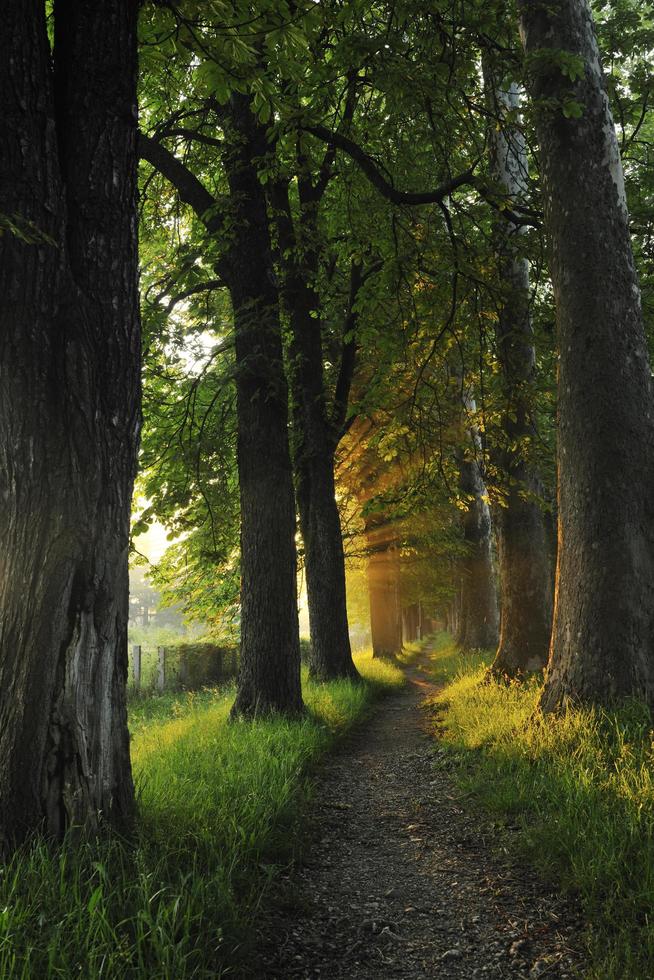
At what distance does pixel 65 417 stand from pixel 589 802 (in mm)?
3747

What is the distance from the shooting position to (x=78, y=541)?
3.36 meters

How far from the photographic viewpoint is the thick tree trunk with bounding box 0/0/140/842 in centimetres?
318

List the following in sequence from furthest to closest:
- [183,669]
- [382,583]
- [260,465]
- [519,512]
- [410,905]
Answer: [382,583]
[183,669]
[519,512]
[260,465]
[410,905]

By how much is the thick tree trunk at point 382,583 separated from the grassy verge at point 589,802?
38.0ft

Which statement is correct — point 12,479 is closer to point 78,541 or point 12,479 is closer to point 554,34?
point 78,541

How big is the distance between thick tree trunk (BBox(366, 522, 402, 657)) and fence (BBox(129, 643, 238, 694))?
4.70m

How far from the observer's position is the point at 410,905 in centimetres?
357

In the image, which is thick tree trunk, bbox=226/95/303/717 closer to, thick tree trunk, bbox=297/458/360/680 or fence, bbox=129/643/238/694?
thick tree trunk, bbox=297/458/360/680

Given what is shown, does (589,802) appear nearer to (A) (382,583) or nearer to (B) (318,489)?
(B) (318,489)

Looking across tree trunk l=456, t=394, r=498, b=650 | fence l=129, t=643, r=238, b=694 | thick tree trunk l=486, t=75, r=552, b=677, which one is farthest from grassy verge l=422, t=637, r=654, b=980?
fence l=129, t=643, r=238, b=694

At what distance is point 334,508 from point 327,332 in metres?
3.90

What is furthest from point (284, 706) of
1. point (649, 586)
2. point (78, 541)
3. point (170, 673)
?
point (170, 673)

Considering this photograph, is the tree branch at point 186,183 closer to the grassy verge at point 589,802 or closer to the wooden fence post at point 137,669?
the grassy verge at point 589,802

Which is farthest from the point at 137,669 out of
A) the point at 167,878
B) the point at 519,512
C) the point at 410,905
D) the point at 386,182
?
the point at 167,878
